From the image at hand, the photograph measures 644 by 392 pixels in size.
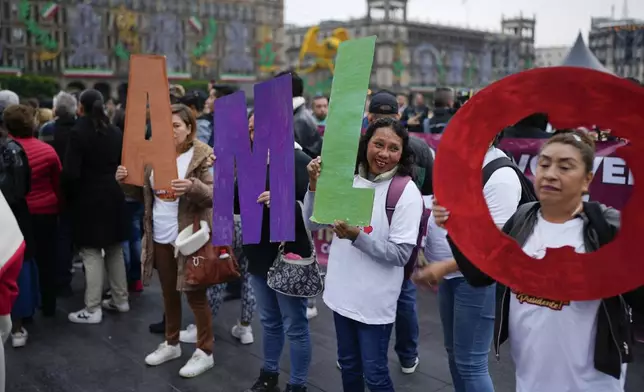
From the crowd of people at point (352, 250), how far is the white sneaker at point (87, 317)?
11mm

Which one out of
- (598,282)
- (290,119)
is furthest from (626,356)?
(290,119)

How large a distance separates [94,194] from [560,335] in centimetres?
369

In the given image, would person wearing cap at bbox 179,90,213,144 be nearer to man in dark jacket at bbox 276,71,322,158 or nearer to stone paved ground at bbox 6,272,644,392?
man in dark jacket at bbox 276,71,322,158

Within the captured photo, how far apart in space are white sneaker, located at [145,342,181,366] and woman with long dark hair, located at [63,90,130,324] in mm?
1013

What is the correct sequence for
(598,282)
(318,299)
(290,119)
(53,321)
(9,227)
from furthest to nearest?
(318,299)
(53,321)
(290,119)
(9,227)
(598,282)

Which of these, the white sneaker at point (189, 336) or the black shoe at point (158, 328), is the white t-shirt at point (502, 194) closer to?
the white sneaker at point (189, 336)

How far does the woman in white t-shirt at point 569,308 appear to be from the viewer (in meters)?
1.70

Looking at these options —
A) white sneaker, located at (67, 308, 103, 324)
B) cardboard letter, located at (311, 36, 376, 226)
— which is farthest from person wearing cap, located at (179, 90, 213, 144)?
cardboard letter, located at (311, 36, 376, 226)

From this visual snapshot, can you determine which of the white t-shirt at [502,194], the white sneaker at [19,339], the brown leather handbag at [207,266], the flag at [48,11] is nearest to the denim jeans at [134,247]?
the white sneaker at [19,339]

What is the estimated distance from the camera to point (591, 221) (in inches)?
67.0

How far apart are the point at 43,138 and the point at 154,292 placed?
1960mm

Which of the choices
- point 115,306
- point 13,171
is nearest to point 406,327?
point 115,306

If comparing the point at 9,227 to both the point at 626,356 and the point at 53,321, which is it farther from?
the point at 53,321

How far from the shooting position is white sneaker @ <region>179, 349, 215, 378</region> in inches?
142
